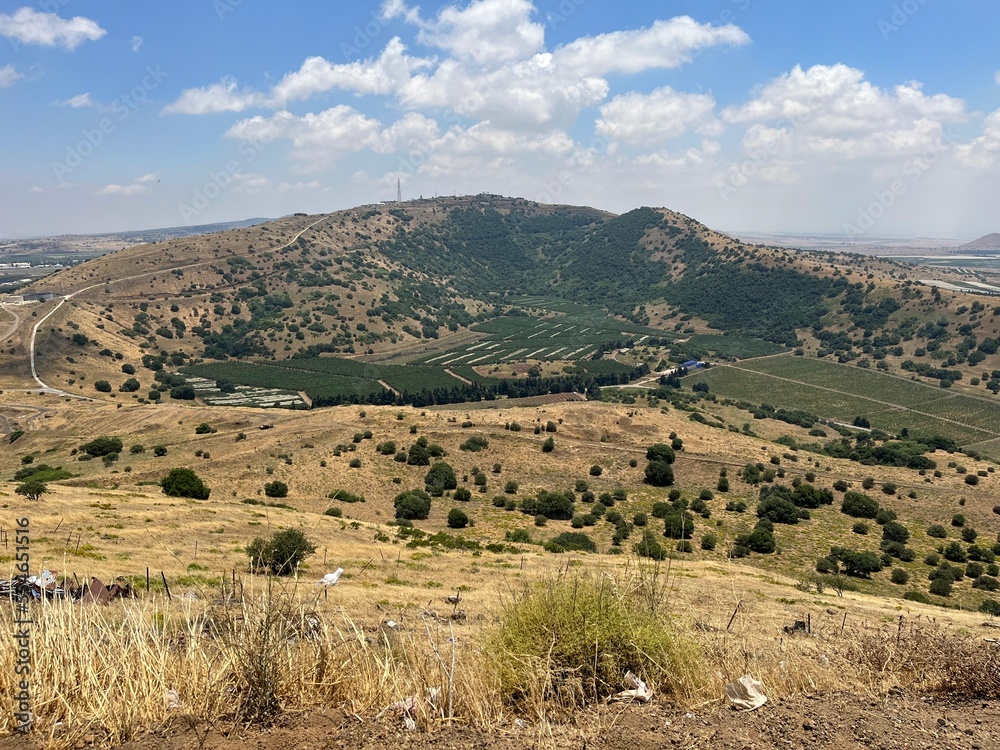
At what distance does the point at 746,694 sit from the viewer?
717cm

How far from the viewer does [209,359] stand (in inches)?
5453

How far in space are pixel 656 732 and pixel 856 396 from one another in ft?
423

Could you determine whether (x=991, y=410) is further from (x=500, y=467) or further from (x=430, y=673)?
(x=430, y=673)

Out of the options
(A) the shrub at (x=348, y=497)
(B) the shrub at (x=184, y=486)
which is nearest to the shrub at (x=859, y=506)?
(A) the shrub at (x=348, y=497)

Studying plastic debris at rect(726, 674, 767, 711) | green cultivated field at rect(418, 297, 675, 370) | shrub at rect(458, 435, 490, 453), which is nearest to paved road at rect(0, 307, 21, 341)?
green cultivated field at rect(418, 297, 675, 370)

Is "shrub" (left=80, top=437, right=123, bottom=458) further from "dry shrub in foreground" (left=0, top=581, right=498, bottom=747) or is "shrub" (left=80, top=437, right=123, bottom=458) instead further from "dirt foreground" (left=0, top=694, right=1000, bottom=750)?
"dirt foreground" (left=0, top=694, right=1000, bottom=750)

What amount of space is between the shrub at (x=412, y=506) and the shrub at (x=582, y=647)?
37.5m

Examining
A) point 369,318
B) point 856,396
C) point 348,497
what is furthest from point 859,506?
point 369,318

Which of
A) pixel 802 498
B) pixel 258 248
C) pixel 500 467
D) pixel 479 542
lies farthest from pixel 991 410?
pixel 258 248

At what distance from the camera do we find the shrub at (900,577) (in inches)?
1439

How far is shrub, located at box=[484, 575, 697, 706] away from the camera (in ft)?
23.5

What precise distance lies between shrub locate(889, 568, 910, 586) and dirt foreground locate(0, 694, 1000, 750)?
1439 inches

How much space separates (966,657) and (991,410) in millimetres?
123041

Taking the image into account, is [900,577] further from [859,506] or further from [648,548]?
[648,548]
